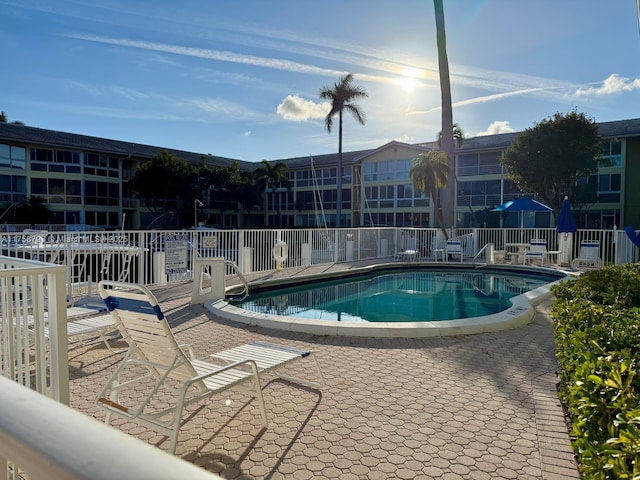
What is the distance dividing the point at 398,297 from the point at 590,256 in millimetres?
8506

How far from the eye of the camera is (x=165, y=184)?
3534 cm

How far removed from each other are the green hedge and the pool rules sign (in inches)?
325

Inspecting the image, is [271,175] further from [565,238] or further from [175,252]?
[175,252]

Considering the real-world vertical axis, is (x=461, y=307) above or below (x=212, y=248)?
below

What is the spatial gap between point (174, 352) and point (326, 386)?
1.68 m

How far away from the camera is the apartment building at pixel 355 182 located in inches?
1123

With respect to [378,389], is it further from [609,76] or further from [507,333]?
[609,76]

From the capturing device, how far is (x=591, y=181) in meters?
28.2

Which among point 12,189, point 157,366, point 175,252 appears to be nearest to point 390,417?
point 157,366

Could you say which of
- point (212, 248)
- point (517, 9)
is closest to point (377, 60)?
point (517, 9)

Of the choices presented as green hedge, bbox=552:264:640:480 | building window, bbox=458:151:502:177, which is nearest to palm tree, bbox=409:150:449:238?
building window, bbox=458:151:502:177

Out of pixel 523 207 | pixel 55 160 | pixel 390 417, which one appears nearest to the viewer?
pixel 390 417

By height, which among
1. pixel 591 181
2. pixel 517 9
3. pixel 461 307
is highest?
pixel 517 9

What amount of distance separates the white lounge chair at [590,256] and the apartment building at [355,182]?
42.8 ft
